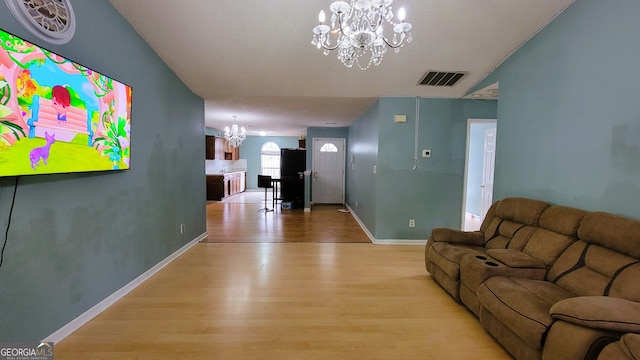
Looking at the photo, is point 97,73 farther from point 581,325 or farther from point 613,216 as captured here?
point 613,216

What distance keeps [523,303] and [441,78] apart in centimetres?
289

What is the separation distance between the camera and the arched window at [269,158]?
10.7 meters

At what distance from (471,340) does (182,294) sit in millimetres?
2536

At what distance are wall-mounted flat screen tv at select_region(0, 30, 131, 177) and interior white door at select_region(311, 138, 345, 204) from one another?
5627 mm

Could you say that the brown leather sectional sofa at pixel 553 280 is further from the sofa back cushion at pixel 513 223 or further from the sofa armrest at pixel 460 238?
the sofa armrest at pixel 460 238

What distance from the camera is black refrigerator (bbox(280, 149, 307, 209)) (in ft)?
23.4

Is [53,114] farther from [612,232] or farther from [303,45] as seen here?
[612,232]

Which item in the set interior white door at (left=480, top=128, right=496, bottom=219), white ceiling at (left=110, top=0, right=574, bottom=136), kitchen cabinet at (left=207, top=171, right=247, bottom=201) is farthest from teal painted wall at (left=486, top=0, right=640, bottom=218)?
kitchen cabinet at (left=207, top=171, right=247, bottom=201)

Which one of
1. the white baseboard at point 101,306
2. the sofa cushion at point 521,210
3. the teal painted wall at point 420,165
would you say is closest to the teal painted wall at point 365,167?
the teal painted wall at point 420,165

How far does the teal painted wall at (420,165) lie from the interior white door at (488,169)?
1.20m

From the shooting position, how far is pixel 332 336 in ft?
6.34

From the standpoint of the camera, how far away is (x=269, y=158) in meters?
10.8

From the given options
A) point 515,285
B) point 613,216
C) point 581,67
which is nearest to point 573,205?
point 613,216

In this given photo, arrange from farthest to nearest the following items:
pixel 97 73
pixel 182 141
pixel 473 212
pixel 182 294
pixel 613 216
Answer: pixel 473 212 → pixel 182 141 → pixel 182 294 → pixel 97 73 → pixel 613 216
